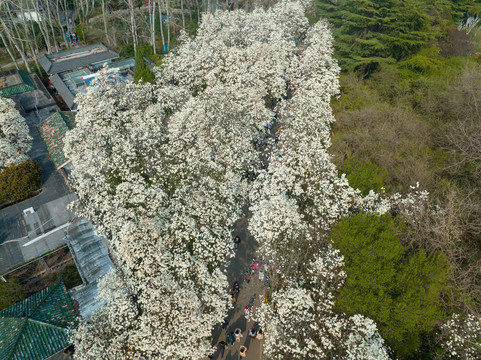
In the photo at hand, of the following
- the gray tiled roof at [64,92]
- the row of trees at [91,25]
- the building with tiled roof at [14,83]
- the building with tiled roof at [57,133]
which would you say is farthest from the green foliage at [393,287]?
the row of trees at [91,25]

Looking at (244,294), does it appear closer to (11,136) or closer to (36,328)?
(36,328)

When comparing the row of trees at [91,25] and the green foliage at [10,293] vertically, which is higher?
the row of trees at [91,25]

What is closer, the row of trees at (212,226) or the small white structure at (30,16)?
the row of trees at (212,226)

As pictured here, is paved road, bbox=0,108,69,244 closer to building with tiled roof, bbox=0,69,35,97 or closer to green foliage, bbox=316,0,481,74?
building with tiled roof, bbox=0,69,35,97

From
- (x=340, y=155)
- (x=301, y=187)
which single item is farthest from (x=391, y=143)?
(x=301, y=187)

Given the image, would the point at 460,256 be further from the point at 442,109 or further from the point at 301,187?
the point at 442,109

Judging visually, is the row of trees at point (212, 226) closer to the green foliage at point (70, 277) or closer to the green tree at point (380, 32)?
the green foliage at point (70, 277)

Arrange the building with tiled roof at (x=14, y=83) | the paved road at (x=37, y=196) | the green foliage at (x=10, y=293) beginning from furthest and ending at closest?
the building with tiled roof at (x=14, y=83)
the paved road at (x=37, y=196)
the green foliage at (x=10, y=293)
